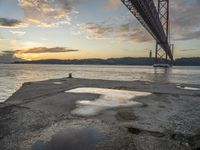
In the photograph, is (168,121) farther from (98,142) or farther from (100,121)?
(98,142)

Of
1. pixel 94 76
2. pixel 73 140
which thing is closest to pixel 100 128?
pixel 73 140

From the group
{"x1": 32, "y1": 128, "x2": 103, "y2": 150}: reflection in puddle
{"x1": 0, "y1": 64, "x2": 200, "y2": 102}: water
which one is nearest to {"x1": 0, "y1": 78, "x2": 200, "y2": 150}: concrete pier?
{"x1": 32, "y1": 128, "x2": 103, "y2": 150}: reflection in puddle

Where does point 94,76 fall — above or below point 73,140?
below

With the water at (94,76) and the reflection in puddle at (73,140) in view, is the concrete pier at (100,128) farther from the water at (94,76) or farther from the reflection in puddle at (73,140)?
the water at (94,76)

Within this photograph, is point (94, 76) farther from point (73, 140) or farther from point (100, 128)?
point (73, 140)

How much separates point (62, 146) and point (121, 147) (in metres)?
1.32

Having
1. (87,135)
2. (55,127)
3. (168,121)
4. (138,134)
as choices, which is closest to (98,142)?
(87,135)

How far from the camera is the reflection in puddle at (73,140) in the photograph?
5203 millimetres

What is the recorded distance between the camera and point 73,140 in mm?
5535

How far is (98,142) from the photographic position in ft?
17.9

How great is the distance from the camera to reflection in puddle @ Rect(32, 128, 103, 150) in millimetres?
5203

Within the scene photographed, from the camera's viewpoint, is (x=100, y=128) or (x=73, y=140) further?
(x=100, y=128)

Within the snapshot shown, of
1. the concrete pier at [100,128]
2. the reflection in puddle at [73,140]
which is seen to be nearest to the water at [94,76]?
the concrete pier at [100,128]

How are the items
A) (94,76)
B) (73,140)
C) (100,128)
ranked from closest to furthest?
(73,140), (100,128), (94,76)
